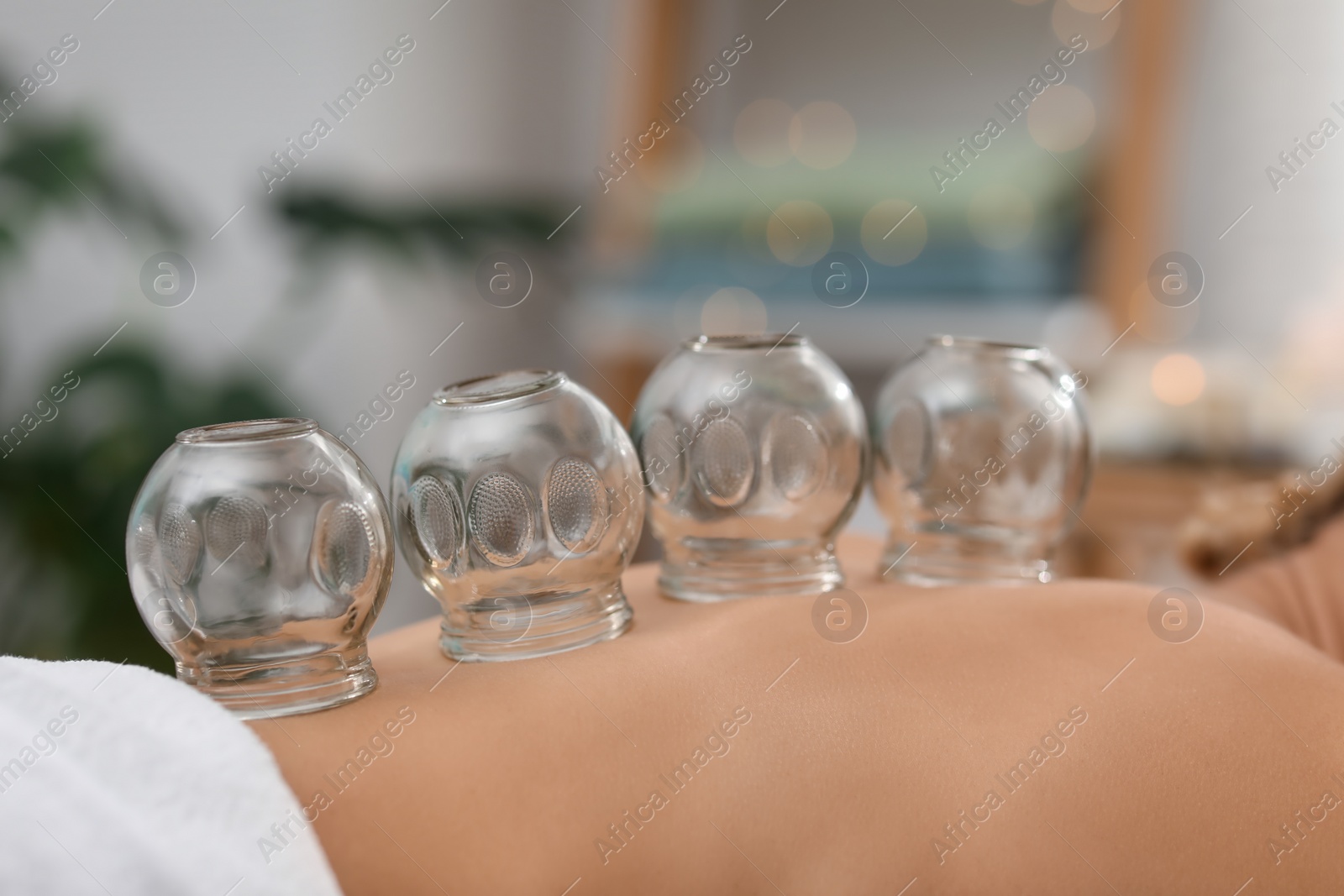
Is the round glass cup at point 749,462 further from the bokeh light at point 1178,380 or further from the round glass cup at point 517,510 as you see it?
the bokeh light at point 1178,380

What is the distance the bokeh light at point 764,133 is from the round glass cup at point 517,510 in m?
2.23

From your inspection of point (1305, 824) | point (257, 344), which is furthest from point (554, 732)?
point (257, 344)

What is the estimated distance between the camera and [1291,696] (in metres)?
0.42

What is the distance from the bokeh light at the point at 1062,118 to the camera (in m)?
2.21

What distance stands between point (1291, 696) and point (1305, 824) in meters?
0.05

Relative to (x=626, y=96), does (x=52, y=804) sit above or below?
below

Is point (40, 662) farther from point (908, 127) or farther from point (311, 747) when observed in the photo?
point (908, 127)

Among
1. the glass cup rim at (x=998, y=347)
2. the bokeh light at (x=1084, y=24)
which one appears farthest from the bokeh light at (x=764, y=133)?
the glass cup rim at (x=998, y=347)

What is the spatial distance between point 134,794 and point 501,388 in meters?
0.19

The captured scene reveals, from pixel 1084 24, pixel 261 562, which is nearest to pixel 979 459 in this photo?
pixel 261 562

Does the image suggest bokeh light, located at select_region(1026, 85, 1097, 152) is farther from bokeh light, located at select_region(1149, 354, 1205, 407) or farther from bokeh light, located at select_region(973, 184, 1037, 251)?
bokeh light, located at select_region(1149, 354, 1205, 407)

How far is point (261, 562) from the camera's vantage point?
0.39m

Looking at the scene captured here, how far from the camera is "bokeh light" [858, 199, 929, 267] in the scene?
2.34 metres

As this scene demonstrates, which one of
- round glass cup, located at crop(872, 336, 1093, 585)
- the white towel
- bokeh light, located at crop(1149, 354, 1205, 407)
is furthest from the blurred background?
the white towel
